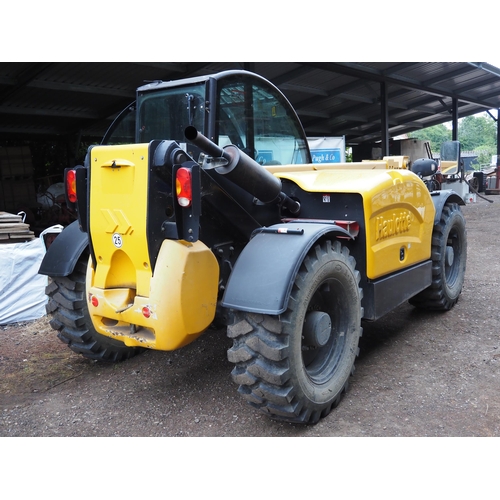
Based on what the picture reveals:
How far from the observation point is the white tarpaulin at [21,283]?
17.7ft

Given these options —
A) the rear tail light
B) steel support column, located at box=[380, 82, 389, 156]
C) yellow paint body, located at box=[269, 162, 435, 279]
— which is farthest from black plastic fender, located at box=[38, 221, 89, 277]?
steel support column, located at box=[380, 82, 389, 156]

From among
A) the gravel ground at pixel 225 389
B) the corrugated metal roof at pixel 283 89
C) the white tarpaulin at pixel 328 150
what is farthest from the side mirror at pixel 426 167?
the white tarpaulin at pixel 328 150

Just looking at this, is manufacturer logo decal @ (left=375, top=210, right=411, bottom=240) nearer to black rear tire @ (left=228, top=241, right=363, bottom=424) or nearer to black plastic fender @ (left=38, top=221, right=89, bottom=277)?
black rear tire @ (left=228, top=241, right=363, bottom=424)

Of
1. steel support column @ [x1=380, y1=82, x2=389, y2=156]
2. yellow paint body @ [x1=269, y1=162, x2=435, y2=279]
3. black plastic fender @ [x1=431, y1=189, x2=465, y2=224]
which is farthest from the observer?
steel support column @ [x1=380, y1=82, x2=389, y2=156]

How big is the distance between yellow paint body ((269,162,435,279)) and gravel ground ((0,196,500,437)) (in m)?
0.74

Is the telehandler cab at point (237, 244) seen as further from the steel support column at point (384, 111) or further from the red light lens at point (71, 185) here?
the steel support column at point (384, 111)

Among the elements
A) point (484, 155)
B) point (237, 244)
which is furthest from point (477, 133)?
point (237, 244)

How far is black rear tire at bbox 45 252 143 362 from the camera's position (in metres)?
3.88

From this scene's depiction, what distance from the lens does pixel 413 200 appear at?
14.2 feet

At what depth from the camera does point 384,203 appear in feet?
12.5

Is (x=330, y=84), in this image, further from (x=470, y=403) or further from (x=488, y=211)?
(x=470, y=403)

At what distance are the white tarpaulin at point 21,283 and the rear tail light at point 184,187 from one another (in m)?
3.27

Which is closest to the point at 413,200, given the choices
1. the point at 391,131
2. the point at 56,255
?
the point at 56,255

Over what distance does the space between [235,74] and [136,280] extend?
153 cm
